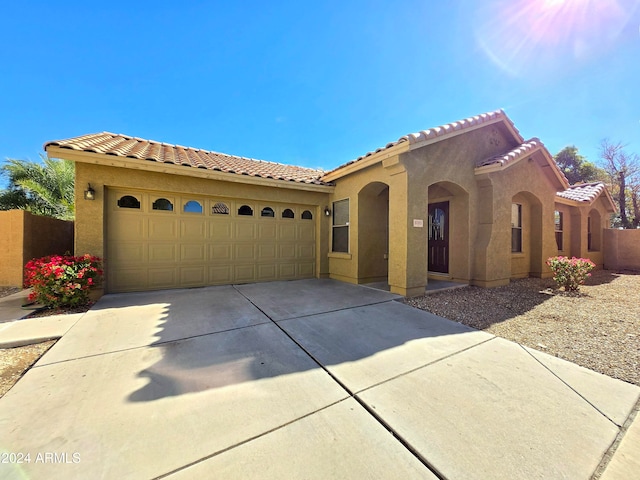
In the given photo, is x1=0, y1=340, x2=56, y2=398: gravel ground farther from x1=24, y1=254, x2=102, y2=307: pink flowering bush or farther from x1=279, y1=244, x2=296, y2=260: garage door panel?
x1=279, y1=244, x2=296, y2=260: garage door panel

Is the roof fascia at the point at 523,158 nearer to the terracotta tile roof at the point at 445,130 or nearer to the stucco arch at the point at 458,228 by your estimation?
the stucco arch at the point at 458,228

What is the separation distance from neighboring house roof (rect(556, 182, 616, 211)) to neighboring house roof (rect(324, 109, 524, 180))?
539 centimetres

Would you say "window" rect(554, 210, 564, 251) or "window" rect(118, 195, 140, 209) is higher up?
"window" rect(118, 195, 140, 209)

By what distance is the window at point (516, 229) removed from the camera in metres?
8.98

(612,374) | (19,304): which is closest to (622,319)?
(612,374)

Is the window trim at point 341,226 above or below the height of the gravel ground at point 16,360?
above

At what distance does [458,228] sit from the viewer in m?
7.79

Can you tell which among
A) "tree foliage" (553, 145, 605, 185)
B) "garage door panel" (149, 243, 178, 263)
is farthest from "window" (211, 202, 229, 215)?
"tree foliage" (553, 145, 605, 185)

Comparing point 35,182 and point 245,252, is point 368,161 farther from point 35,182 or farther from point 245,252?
point 35,182

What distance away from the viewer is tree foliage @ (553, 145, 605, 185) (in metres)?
20.7

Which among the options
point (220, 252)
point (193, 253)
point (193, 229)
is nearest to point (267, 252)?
point (220, 252)

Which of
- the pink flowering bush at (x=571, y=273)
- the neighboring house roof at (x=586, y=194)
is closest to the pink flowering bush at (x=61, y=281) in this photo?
the pink flowering bush at (x=571, y=273)

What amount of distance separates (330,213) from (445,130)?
173 inches

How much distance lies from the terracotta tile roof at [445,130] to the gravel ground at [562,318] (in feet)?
12.7
